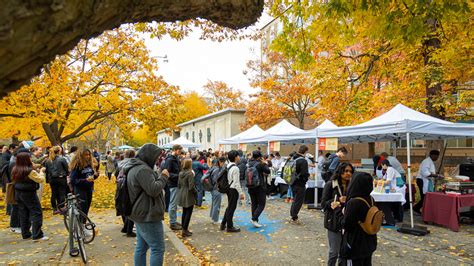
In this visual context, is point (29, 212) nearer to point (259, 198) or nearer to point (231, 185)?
point (231, 185)

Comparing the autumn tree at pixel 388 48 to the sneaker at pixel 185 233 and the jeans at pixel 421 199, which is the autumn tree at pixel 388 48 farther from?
the sneaker at pixel 185 233

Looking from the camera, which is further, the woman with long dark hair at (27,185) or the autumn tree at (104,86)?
the autumn tree at (104,86)

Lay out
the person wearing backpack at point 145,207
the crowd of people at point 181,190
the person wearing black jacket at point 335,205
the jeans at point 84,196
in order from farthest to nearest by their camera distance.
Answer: the jeans at point 84,196, the person wearing black jacket at point 335,205, the person wearing backpack at point 145,207, the crowd of people at point 181,190

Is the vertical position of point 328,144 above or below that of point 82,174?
above

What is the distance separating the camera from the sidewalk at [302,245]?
17.9ft

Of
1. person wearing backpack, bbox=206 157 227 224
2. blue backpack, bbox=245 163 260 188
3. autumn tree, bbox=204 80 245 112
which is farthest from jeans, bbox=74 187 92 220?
autumn tree, bbox=204 80 245 112

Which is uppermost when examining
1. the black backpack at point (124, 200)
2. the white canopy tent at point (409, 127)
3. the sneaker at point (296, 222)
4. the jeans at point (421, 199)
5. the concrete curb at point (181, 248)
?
the white canopy tent at point (409, 127)

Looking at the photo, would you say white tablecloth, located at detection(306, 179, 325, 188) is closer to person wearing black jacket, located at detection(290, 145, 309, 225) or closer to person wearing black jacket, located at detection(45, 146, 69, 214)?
person wearing black jacket, located at detection(290, 145, 309, 225)

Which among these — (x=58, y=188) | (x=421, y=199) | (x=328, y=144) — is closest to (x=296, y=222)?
(x=328, y=144)

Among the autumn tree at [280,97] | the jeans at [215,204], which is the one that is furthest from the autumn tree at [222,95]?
the jeans at [215,204]

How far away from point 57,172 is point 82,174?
211 cm

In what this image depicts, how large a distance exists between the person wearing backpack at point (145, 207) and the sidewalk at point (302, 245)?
179 centimetres

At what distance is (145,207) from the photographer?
3871 millimetres

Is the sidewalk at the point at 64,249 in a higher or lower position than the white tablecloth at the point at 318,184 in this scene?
lower
